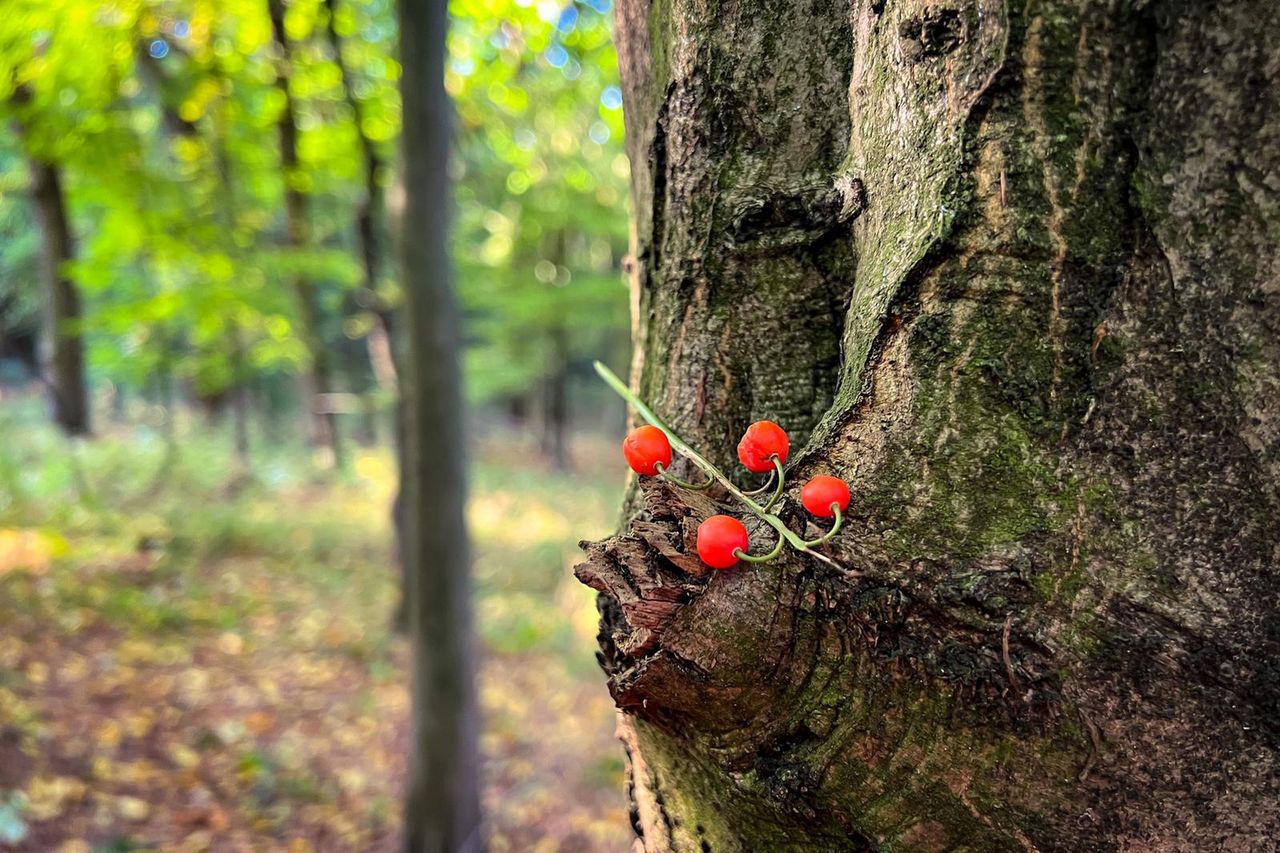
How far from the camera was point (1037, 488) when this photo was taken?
80 centimetres

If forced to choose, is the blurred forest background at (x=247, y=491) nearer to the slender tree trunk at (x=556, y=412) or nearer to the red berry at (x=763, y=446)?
the red berry at (x=763, y=446)

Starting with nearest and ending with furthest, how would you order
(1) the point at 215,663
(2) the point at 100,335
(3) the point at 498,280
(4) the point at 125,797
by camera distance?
1. (4) the point at 125,797
2. (1) the point at 215,663
3. (3) the point at 498,280
4. (2) the point at 100,335

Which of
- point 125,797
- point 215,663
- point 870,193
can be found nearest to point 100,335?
point 215,663

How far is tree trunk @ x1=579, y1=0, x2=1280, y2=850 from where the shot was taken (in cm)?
73

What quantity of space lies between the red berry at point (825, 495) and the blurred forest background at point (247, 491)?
3.26 meters

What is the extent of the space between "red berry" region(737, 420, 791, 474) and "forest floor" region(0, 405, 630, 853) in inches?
178

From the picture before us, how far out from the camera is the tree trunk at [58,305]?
10875mm

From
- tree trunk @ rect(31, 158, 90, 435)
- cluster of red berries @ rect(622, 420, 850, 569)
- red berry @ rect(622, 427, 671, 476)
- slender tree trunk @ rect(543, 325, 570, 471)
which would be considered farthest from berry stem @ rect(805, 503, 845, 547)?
slender tree trunk @ rect(543, 325, 570, 471)

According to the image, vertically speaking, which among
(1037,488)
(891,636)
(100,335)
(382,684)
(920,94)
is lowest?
(382,684)

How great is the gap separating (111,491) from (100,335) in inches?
338

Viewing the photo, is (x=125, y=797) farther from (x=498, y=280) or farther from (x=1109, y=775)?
(x=498, y=280)

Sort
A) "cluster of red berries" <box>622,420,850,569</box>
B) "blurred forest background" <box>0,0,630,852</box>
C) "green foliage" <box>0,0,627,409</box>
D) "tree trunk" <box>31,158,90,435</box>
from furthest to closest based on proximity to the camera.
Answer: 1. "tree trunk" <box>31,158,90,435</box>
2. "green foliage" <box>0,0,627,409</box>
3. "blurred forest background" <box>0,0,630,852</box>
4. "cluster of red berries" <box>622,420,850,569</box>

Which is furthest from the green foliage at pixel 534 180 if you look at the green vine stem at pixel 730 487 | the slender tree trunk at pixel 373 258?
the green vine stem at pixel 730 487

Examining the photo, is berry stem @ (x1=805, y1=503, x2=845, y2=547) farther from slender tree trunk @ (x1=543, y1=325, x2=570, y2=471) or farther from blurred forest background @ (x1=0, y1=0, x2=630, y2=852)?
slender tree trunk @ (x1=543, y1=325, x2=570, y2=471)
